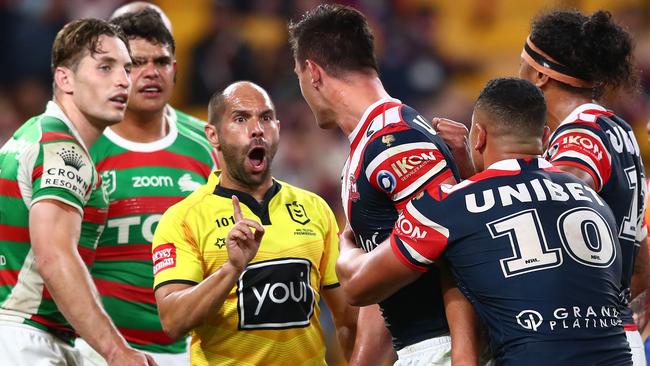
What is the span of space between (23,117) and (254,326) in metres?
7.25

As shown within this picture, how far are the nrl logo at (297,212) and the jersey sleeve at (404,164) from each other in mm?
937

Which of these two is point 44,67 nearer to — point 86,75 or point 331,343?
point 331,343

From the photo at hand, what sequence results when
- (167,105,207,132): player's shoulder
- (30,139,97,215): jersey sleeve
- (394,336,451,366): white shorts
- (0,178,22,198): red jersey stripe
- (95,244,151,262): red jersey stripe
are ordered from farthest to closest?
(167,105,207,132): player's shoulder
(95,244,151,262): red jersey stripe
(0,178,22,198): red jersey stripe
(30,139,97,215): jersey sleeve
(394,336,451,366): white shorts

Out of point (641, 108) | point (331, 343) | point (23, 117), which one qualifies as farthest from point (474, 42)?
point (23, 117)

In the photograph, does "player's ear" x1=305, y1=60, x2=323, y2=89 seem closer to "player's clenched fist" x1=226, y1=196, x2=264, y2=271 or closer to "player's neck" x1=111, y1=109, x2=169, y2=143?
"player's clenched fist" x1=226, y1=196, x2=264, y2=271

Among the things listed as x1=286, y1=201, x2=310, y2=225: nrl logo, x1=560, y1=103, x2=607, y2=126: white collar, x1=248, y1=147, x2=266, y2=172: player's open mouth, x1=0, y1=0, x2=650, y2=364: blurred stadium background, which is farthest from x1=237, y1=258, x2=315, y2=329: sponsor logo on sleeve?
x1=0, y1=0, x2=650, y2=364: blurred stadium background

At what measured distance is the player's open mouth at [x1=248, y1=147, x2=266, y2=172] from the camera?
Answer: 475cm

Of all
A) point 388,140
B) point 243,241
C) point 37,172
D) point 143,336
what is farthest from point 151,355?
point 388,140

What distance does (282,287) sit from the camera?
14.9ft

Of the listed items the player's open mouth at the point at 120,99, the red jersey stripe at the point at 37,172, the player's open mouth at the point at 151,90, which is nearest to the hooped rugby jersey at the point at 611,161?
the player's open mouth at the point at 120,99

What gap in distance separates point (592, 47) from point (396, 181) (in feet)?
4.86

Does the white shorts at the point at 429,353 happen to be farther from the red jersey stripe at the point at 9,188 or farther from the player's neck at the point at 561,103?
the red jersey stripe at the point at 9,188

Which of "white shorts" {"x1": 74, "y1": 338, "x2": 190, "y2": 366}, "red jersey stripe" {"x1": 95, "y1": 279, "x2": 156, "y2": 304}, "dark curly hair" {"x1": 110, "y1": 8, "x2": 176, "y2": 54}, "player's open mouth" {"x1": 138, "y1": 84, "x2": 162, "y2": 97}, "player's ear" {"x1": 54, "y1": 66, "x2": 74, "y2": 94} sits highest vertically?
"dark curly hair" {"x1": 110, "y1": 8, "x2": 176, "y2": 54}

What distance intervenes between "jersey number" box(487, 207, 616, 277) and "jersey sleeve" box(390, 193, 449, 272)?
7.8 inches
